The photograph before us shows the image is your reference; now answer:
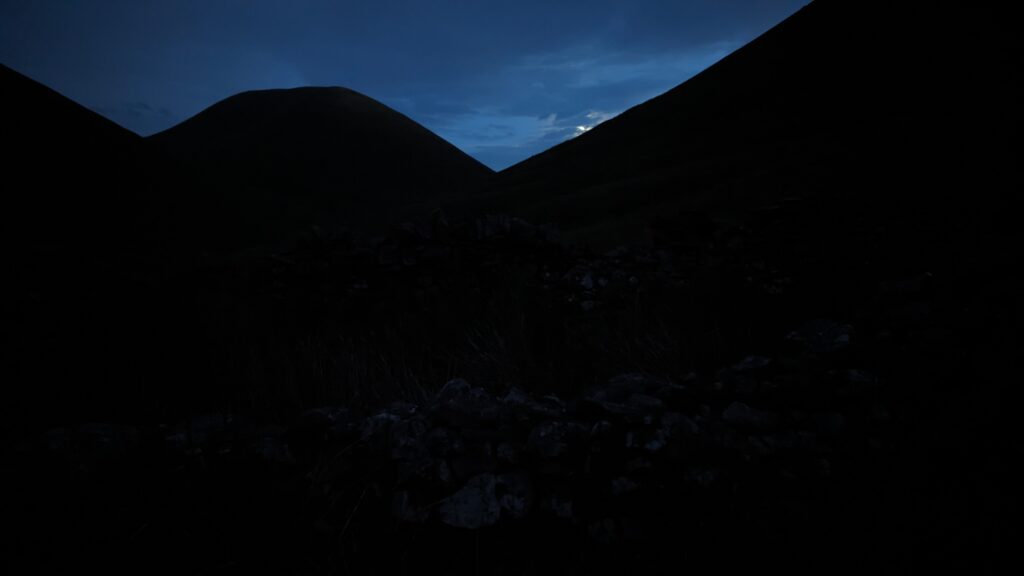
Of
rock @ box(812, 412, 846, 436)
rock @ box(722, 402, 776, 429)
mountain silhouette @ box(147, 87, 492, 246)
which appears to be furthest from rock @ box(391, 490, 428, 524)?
mountain silhouette @ box(147, 87, 492, 246)

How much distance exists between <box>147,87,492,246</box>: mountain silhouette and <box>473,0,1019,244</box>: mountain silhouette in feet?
43.0

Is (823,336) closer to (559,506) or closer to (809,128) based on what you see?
(559,506)

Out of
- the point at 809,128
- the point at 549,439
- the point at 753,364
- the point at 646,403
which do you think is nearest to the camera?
the point at 549,439

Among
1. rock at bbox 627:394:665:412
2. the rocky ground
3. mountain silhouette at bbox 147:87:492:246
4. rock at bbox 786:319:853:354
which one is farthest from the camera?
mountain silhouette at bbox 147:87:492:246

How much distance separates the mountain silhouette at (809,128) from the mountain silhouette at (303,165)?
13.1 m

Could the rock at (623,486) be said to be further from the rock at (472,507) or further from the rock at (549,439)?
the rock at (472,507)

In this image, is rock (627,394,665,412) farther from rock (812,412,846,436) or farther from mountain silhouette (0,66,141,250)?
mountain silhouette (0,66,141,250)

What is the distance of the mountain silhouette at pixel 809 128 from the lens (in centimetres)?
757

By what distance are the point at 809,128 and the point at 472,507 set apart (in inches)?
775

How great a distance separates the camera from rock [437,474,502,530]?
180 centimetres

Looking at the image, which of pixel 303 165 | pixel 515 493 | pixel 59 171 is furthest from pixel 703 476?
pixel 303 165

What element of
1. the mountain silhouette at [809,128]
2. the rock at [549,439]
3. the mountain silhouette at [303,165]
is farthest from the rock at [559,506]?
the mountain silhouette at [303,165]

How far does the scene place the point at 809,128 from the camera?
16.5 m

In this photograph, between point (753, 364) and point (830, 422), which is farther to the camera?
point (753, 364)
